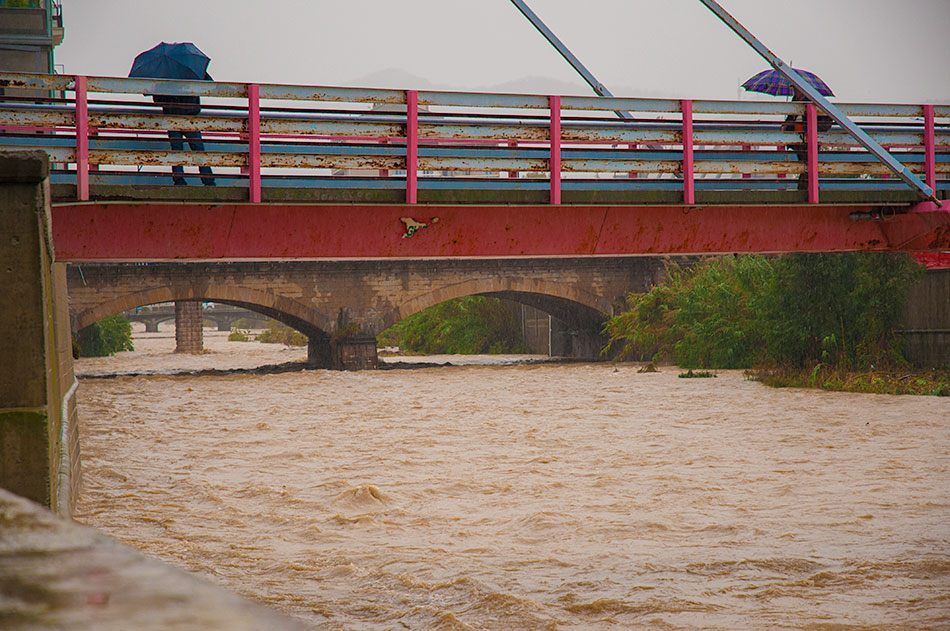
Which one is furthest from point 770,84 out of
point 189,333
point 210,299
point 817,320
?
point 189,333

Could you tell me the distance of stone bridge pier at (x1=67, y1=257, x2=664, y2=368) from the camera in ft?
74.8

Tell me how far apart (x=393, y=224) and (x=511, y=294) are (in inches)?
778

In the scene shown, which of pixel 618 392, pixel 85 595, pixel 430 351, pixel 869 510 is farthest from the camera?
pixel 430 351

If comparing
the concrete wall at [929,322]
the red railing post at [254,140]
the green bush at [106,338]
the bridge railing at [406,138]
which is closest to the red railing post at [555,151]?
the bridge railing at [406,138]

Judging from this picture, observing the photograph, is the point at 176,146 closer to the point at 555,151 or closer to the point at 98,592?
the point at 555,151

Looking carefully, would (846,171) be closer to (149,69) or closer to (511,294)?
(149,69)

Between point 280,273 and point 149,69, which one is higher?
point 149,69

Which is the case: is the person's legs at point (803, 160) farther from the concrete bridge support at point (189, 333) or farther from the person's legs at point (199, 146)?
the concrete bridge support at point (189, 333)

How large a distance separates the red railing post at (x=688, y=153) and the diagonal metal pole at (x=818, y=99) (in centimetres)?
74

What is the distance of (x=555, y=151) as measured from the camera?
7562 mm

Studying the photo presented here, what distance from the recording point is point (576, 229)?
315 inches

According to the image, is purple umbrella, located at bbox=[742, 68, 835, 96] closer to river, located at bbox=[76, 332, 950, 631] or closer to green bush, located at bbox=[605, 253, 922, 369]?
green bush, located at bbox=[605, 253, 922, 369]

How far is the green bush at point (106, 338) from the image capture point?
111 feet

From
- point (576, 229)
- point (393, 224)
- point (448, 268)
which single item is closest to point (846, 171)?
point (576, 229)
